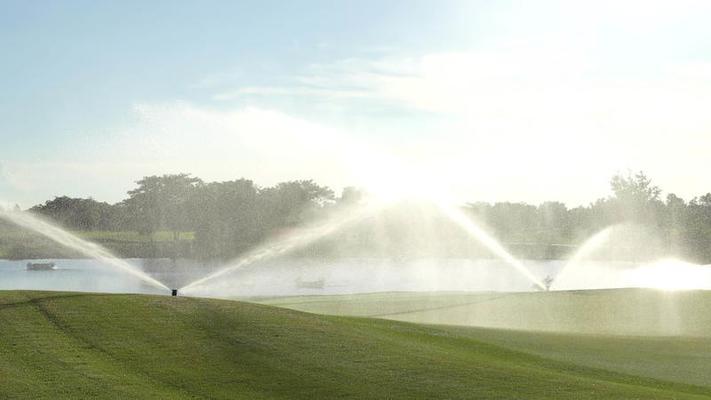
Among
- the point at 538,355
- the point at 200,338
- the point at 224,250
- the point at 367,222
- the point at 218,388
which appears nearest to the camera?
the point at 218,388

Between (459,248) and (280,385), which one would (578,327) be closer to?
(280,385)

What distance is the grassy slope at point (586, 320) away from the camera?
1128 inches

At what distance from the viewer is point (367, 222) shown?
194 meters

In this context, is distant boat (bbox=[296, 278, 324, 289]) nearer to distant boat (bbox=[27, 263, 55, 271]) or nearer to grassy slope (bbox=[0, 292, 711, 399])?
distant boat (bbox=[27, 263, 55, 271])

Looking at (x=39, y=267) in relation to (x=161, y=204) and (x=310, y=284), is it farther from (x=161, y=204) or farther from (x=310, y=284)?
(x=161, y=204)

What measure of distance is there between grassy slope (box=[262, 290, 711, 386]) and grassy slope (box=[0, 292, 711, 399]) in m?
3.32

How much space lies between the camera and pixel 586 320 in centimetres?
4409

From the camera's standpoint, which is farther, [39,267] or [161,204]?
[161,204]

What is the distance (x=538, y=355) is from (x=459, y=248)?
495ft

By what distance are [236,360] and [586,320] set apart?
27.1m

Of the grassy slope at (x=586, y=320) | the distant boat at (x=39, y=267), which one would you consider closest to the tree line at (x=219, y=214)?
the distant boat at (x=39, y=267)

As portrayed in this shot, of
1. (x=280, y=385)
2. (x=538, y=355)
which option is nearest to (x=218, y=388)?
(x=280, y=385)

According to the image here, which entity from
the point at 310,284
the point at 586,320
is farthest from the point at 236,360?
the point at 310,284

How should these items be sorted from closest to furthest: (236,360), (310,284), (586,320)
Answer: (236,360)
(586,320)
(310,284)
